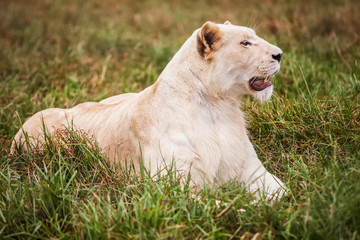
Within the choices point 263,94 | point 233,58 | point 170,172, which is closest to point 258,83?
point 263,94

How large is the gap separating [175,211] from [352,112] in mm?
1998

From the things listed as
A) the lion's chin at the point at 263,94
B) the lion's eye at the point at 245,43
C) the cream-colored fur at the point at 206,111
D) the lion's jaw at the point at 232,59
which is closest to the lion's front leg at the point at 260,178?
the cream-colored fur at the point at 206,111

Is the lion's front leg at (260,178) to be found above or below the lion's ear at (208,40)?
below

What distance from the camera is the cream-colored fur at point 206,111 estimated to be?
11.8 ft

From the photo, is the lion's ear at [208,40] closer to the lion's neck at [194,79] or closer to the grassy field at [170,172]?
the lion's neck at [194,79]

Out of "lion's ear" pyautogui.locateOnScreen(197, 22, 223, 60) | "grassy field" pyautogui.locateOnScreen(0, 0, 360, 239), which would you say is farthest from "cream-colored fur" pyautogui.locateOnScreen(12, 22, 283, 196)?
"grassy field" pyautogui.locateOnScreen(0, 0, 360, 239)

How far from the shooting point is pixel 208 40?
3.72 m

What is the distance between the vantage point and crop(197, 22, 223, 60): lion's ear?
3652mm

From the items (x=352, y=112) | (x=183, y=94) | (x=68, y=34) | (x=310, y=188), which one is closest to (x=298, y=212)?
(x=310, y=188)

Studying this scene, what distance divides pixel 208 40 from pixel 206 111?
0.56 metres

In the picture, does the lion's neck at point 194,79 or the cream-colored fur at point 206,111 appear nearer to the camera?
the cream-colored fur at point 206,111

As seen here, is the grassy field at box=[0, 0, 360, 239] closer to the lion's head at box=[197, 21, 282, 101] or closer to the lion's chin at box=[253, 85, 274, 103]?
the lion's chin at box=[253, 85, 274, 103]

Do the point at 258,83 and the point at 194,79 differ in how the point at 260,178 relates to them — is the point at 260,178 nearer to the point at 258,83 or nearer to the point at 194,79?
the point at 258,83

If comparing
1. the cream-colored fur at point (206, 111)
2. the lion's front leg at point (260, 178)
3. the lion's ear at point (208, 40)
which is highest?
the lion's ear at point (208, 40)
